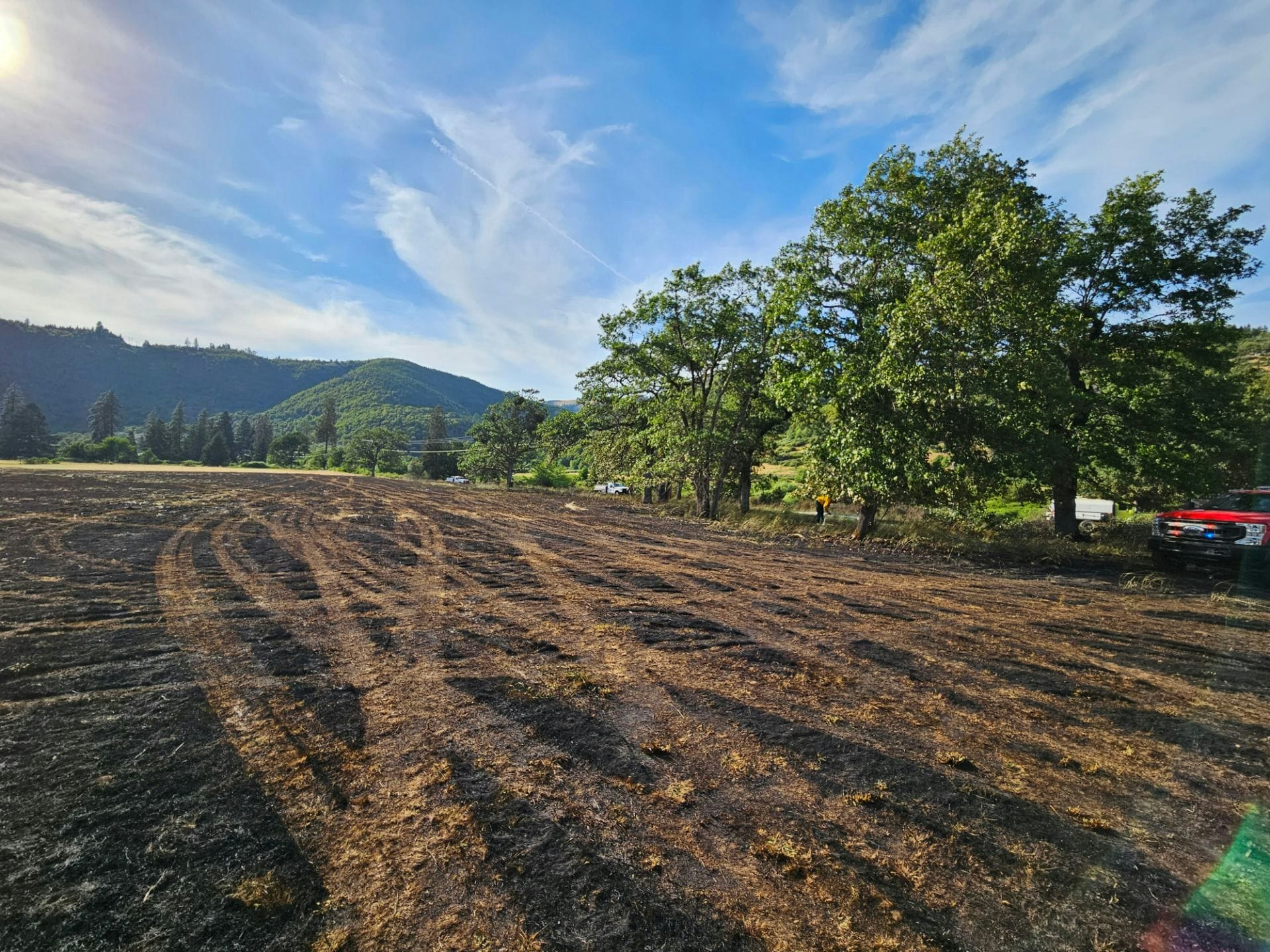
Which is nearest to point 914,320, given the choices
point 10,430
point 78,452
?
point 78,452

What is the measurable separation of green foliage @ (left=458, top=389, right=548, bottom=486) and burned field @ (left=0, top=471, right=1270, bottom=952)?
1708 inches

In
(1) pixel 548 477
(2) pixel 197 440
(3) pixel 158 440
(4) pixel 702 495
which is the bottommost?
(1) pixel 548 477

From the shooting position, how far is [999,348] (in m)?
11.2

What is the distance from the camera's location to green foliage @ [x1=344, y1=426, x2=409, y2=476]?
8100cm

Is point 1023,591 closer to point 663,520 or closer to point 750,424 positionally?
point 663,520

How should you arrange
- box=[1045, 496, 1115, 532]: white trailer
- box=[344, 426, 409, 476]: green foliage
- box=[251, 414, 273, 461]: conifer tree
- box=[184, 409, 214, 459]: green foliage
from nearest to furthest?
box=[1045, 496, 1115, 532]: white trailer → box=[344, 426, 409, 476]: green foliage → box=[184, 409, 214, 459]: green foliage → box=[251, 414, 273, 461]: conifer tree

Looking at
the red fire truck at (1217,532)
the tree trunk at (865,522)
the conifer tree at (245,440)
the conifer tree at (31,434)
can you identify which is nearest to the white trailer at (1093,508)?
the tree trunk at (865,522)

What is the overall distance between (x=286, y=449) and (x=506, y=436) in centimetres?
7769

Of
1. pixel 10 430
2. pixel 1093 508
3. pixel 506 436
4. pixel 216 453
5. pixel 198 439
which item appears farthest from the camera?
pixel 198 439

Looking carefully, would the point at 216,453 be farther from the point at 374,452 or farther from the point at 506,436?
the point at 506,436

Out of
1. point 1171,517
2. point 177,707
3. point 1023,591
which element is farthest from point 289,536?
point 1171,517

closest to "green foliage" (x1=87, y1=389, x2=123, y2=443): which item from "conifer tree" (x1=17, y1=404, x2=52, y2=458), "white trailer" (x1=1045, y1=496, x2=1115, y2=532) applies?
"conifer tree" (x1=17, y1=404, x2=52, y2=458)

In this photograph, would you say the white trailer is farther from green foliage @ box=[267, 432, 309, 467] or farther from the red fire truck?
green foliage @ box=[267, 432, 309, 467]

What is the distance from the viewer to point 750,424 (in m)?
20.9
